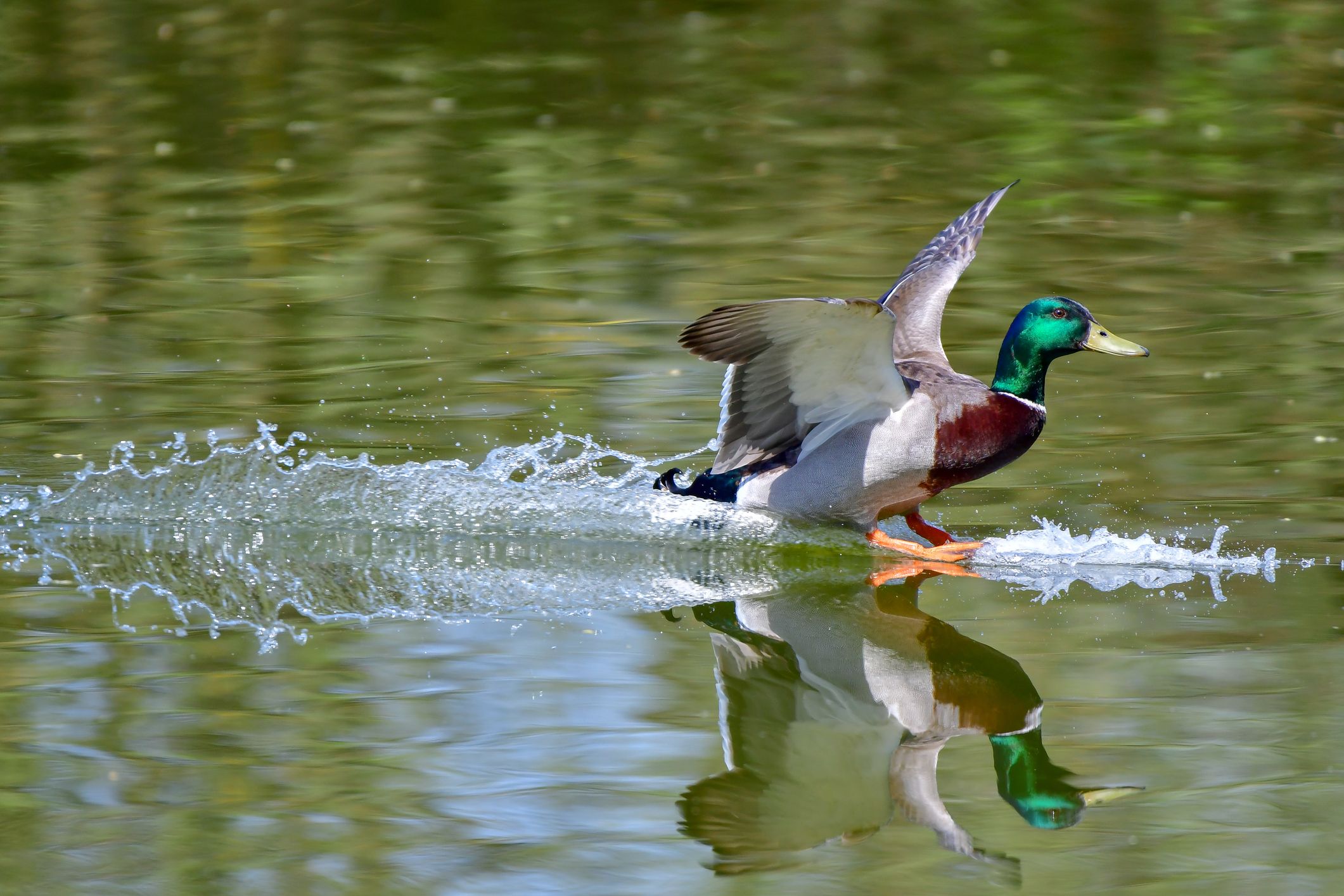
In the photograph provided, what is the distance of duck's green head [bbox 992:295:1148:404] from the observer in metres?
5.81

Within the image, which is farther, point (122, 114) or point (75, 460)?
point (122, 114)

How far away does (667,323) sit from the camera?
838 cm

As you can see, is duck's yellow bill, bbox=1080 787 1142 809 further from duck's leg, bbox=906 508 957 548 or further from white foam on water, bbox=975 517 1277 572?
duck's leg, bbox=906 508 957 548

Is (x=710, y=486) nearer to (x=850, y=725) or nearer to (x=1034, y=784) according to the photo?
(x=850, y=725)

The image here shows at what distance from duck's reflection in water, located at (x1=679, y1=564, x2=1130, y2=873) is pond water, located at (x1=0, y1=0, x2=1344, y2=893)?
0.02 meters

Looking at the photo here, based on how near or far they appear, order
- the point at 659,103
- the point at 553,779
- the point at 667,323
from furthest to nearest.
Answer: the point at 659,103
the point at 667,323
the point at 553,779

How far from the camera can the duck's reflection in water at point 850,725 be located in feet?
12.0

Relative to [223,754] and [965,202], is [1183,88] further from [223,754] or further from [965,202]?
[223,754]

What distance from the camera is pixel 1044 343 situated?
5.83m

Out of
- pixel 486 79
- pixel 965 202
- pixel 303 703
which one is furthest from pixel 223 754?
pixel 486 79

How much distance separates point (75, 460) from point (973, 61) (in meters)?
9.84

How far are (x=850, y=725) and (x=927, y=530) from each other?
1.68 metres

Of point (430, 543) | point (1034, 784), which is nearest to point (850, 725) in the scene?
point (1034, 784)

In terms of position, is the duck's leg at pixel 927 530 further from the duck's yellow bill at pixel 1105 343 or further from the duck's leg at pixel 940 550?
the duck's yellow bill at pixel 1105 343
